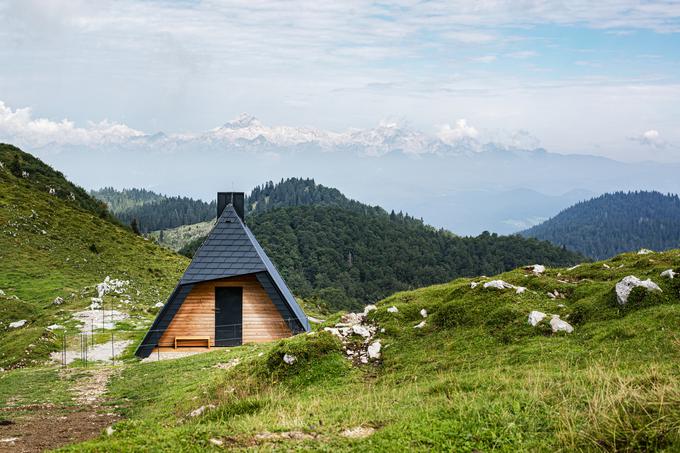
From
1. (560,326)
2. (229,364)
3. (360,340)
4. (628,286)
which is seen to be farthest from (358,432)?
(229,364)

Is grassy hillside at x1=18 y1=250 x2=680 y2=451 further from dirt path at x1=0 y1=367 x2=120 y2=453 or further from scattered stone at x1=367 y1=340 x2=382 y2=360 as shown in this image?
dirt path at x1=0 y1=367 x2=120 y2=453

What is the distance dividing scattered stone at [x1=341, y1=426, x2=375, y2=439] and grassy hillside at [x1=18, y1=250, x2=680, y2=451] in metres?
0.03

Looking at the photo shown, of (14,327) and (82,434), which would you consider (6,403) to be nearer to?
(82,434)

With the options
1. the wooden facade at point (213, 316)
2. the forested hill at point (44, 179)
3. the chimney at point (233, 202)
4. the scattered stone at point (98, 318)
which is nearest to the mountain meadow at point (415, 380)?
the scattered stone at point (98, 318)

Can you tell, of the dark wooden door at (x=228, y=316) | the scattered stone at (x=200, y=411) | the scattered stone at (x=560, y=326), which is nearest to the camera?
the scattered stone at (x=200, y=411)

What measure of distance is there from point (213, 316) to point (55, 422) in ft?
44.7

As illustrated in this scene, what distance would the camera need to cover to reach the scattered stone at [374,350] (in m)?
16.7

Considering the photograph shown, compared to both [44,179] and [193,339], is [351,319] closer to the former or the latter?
[193,339]

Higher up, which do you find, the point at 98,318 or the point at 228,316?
the point at 228,316

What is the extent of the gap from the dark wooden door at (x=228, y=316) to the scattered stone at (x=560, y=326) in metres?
17.8

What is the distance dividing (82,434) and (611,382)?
484 inches

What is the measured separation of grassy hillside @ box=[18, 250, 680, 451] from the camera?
855 centimetres

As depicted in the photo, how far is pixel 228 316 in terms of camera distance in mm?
29031

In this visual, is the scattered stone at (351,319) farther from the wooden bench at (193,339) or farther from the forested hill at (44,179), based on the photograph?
the forested hill at (44,179)
